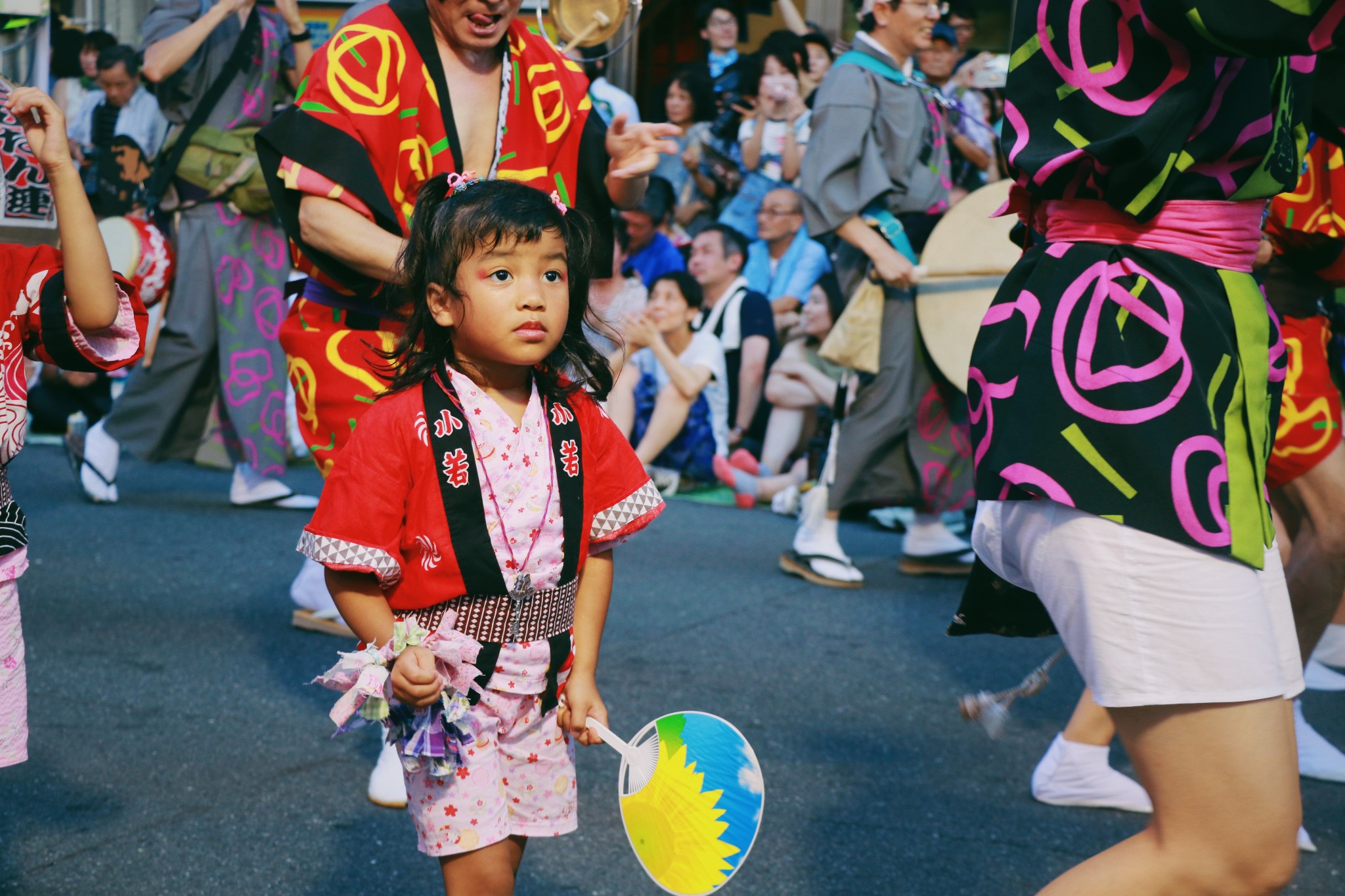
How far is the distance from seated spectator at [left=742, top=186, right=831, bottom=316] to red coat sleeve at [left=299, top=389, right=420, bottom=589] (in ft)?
20.2

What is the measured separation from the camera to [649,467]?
7781 millimetres

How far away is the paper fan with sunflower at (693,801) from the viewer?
1.80m

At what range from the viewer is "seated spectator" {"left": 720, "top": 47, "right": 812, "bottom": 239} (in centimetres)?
840

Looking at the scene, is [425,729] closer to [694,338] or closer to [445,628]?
[445,628]

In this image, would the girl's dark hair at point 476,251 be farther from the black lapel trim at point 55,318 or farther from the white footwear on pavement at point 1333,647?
the white footwear on pavement at point 1333,647

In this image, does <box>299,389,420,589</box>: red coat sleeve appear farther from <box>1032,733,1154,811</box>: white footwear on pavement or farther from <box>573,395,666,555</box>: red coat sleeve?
<box>1032,733,1154,811</box>: white footwear on pavement

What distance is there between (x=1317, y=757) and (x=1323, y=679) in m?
0.77

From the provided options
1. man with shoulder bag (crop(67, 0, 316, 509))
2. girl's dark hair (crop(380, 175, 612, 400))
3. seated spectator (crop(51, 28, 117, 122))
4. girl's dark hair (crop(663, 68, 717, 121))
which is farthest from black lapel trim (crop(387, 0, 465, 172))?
girl's dark hair (crop(663, 68, 717, 121))

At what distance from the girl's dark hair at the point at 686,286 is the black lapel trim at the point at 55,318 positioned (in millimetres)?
5601

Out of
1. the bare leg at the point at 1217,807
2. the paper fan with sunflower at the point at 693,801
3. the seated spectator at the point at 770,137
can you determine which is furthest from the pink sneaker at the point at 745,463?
the bare leg at the point at 1217,807

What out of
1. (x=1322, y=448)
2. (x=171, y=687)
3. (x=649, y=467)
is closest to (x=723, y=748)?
(x=1322, y=448)

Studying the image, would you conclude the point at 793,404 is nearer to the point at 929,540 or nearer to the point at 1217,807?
the point at 929,540

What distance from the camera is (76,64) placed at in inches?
383

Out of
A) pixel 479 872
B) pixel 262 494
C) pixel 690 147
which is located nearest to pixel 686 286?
pixel 690 147
